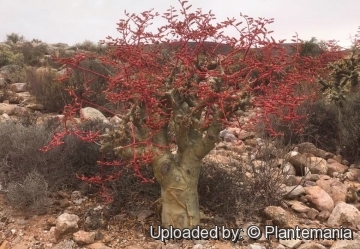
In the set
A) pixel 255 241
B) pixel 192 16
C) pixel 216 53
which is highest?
pixel 192 16

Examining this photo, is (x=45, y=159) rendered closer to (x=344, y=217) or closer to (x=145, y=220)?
(x=145, y=220)

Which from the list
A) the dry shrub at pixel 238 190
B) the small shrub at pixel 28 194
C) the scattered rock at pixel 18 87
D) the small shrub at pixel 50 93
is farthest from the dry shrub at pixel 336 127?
the scattered rock at pixel 18 87

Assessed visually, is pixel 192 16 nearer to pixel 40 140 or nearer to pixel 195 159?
pixel 195 159

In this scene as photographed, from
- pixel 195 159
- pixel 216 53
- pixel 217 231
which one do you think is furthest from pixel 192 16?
pixel 217 231

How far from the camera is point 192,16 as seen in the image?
11.9ft

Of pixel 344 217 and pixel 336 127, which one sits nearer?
pixel 344 217

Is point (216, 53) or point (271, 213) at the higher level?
point (216, 53)

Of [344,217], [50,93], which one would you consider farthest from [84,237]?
[50,93]

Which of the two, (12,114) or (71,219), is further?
(12,114)

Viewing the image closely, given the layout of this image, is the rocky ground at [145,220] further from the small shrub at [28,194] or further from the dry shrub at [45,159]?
the dry shrub at [45,159]

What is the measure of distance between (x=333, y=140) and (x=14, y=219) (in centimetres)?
512

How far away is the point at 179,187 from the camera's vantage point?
3820 millimetres

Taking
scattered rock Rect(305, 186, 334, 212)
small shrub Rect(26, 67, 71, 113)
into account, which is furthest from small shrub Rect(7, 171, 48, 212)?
small shrub Rect(26, 67, 71, 113)

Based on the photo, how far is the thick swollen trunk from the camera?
382 centimetres
